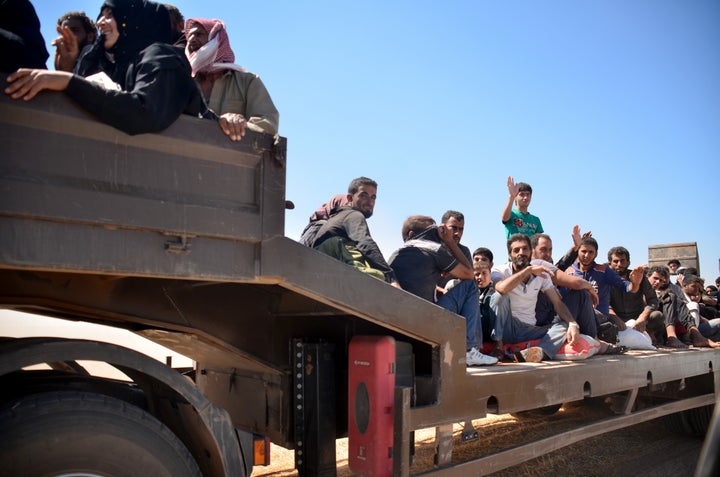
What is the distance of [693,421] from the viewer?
19.6ft

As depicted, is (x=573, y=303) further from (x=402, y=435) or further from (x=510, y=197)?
(x=402, y=435)

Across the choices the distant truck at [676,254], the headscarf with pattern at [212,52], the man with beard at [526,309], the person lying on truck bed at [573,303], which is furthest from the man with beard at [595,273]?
the distant truck at [676,254]

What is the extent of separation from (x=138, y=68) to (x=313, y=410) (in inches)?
70.3

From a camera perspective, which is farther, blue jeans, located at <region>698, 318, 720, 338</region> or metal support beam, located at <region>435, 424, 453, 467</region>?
blue jeans, located at <region>698, 318, 720, 338</region>

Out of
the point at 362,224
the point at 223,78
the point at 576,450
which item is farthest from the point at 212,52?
the point at 576,450

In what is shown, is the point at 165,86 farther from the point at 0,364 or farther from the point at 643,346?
the point at 643,346

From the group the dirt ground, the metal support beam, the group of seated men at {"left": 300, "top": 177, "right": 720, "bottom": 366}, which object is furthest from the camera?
the dirt ground

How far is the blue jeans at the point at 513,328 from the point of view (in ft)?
14.7

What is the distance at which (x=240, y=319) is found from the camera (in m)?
2.98

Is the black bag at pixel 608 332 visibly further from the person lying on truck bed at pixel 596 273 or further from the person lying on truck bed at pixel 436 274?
the person lying on truck bed at pixel 436 274

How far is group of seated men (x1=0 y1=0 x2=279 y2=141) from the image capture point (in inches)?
74.8

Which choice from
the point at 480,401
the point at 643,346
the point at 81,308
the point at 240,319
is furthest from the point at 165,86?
the point at 643,346

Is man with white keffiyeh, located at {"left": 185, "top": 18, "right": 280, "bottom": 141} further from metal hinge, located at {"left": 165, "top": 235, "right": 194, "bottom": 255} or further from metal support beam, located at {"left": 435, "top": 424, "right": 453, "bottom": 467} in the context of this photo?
metal support beam, located at {"left": 435, "top": 424, "right": 453, "bottom": 467}

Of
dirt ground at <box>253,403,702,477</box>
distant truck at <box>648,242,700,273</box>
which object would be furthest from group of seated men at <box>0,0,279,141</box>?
distant truck at <box>648,242,700,273</box>
